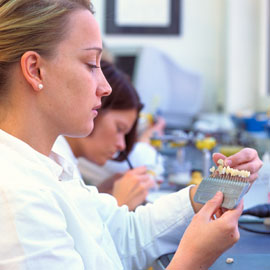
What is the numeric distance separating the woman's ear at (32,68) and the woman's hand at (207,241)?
35cm

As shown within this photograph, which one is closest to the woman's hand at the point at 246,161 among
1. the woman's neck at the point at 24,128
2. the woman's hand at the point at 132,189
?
the woman's neck at the point at 24,128

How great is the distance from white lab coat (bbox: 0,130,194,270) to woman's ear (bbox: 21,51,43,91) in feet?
0.32

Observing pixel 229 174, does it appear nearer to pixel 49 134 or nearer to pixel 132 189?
pixel 49 134

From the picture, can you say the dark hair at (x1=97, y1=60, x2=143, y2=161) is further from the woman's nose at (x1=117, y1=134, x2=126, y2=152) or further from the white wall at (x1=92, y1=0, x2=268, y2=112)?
the white wall at (x1=92, y1=0, x2=268, y2=112)

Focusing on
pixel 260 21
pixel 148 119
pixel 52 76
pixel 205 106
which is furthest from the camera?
pixel 205 106

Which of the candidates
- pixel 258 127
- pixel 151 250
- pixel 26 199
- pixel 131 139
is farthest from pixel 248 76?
pixel 26 199

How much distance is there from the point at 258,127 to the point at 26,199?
7.98 feet

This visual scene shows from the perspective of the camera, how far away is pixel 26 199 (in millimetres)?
657

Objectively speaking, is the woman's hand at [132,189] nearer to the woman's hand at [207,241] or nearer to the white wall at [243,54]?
the woman's hand at [207,241]

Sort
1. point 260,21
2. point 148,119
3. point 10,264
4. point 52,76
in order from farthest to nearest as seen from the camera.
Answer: point 260,21
point 148,119
point 52,76
point 10,264

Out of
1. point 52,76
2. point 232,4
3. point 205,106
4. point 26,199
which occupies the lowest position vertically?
point 205,106

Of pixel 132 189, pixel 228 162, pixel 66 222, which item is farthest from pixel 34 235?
pixel 132 189

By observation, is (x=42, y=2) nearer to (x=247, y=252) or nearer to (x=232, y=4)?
(x=247, y=252)

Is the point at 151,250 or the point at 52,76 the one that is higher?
the point at 52,76
